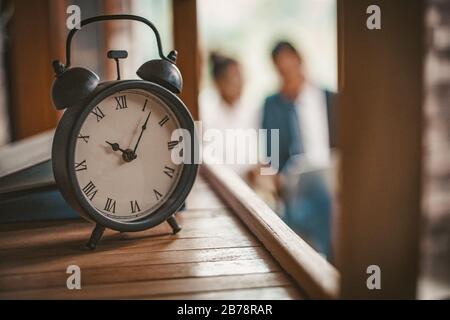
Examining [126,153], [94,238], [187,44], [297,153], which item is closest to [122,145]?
[126,153]

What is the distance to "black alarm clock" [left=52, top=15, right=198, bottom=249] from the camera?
1132mm

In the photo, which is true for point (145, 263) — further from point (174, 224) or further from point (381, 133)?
point (381, 133)

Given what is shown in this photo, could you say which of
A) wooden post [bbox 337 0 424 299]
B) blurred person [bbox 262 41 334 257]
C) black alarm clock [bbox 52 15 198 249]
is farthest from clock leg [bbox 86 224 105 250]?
blurred person [bbox 262 41 334 257]

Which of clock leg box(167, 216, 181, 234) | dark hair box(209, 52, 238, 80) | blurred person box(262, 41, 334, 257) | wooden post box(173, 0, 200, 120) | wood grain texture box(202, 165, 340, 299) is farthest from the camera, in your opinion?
dark hair box(209, 52, 238, 80)

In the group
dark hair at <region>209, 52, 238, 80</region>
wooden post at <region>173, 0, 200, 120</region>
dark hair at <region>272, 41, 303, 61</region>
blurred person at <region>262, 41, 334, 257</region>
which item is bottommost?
blurred person at <region>262, 41, 334, 257</region>

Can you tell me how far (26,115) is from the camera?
2629 millimetres

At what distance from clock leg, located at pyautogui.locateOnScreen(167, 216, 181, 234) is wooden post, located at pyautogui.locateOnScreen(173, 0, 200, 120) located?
71cm

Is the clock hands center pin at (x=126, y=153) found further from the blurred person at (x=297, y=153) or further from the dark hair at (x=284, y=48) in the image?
the dark hair at (x=284, y=48)

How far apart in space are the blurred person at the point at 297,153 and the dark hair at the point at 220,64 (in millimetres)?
365

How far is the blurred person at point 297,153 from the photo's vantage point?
13.7 feet

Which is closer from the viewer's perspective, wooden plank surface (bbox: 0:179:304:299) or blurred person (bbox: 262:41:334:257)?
wooden plank surface (bbox: 0:179:304:299)

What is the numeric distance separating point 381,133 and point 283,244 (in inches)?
15.5

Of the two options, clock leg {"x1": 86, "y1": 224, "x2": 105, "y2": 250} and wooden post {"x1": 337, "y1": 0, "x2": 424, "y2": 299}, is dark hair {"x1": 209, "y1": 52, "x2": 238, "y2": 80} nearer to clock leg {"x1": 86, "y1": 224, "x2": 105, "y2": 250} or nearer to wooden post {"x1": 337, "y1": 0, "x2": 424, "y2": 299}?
clock leg {"x1": 86, "y1": 224, "x2": 105, "y2": 250}

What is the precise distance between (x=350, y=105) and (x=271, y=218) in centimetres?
56
